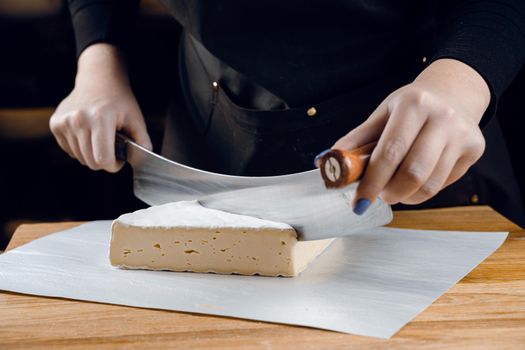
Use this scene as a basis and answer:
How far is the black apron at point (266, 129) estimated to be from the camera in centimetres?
138

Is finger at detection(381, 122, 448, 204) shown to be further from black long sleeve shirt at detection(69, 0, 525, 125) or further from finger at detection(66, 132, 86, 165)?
finger at detection(66, 132, 86, 165)

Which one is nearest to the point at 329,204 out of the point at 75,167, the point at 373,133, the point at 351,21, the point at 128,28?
the point at 373,133

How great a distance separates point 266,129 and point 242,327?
569 millimetres

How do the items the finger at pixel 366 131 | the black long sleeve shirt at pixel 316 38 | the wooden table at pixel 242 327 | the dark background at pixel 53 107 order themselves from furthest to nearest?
1. the dark background at pixel 53 107
2. the black long sleeve shirt at pixel 316 38
3. the finger at pixel 366 131
4. the wooden table at pixel 242 327

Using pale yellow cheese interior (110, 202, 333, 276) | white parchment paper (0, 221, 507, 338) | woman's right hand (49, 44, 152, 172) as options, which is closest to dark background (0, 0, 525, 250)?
woman's right hand (49, 44, 152, 172)

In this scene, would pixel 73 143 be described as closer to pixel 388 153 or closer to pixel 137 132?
pixel 137 132

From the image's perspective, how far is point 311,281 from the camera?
3.48ft

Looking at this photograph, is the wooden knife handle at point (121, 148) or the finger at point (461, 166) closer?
the finger at point (461, 166)

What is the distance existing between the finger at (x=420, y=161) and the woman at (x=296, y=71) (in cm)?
11

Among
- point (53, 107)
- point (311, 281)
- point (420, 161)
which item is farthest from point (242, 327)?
Result: point (53, 107)

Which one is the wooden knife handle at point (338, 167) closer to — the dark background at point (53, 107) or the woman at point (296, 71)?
the woman at point (296, 71)

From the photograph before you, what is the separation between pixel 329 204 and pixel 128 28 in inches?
30.5

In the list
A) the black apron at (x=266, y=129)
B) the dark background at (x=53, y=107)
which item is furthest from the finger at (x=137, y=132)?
the dark background at (x=53, y=107)

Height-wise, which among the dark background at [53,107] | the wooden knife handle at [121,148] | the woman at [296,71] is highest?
the woman at [296,71]
